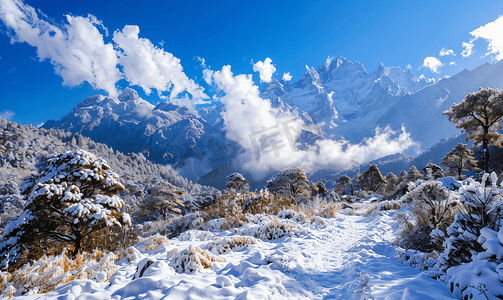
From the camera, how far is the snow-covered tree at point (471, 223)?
7.84 ft

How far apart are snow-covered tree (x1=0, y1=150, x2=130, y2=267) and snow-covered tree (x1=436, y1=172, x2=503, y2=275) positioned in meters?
6.42

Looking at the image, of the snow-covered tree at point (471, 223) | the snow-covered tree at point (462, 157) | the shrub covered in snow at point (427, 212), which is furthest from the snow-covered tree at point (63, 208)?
the snow-covered tree at point (462, 157)

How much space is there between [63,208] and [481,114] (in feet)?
68.4

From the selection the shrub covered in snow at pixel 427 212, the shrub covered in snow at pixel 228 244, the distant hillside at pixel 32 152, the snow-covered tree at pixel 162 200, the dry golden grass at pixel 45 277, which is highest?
the distant hillside at pixel 32 152

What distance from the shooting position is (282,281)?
2.90 m

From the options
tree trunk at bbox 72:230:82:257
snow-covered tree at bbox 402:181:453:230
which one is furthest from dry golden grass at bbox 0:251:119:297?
snow-covered tree at bbox 402:181:453:230

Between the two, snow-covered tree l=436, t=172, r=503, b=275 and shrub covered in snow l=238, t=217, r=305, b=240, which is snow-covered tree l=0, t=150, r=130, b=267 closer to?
shrub covered in snow l=238, t=217, r=305, b=240

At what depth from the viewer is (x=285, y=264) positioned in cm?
337

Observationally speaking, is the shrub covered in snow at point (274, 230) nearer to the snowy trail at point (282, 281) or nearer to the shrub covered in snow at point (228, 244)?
the shrub covered in snow at point (228, 244)

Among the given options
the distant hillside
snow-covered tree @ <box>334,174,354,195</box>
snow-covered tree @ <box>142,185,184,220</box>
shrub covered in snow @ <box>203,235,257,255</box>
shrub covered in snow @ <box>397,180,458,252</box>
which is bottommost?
snow-covered tree @ <box>334,174,354,195</box>

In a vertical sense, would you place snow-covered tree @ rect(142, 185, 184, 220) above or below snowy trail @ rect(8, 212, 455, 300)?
above

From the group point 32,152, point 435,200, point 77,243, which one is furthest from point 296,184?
point 32,152

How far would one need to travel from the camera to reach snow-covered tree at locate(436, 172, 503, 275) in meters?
2.39

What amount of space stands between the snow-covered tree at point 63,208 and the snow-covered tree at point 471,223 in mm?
6424
